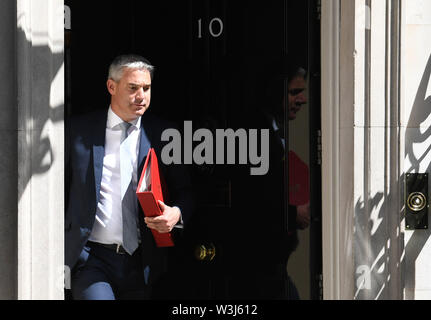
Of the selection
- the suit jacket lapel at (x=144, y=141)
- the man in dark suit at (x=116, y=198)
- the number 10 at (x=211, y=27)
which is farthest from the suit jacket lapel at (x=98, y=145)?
the number 10 at (x=211, y=27)

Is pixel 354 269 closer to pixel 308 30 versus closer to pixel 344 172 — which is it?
pixel 344 172

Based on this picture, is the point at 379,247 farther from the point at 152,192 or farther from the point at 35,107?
the point at 35,107

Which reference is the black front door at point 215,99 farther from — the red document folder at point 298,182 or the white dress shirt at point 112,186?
the white dress shirt at point 112,186

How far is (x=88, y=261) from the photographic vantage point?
627cm

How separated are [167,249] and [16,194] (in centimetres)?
158

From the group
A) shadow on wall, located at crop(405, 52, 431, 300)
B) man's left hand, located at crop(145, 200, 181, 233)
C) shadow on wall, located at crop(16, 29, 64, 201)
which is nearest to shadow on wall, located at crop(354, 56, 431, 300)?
shadow on wall, located at crop(405, 52, 431, 300)

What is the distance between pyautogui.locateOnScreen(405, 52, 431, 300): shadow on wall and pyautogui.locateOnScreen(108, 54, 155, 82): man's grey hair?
199 cm

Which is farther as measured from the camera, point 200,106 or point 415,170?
point 200,106

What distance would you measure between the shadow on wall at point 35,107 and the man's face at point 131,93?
0.97m

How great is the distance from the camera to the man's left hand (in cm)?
622

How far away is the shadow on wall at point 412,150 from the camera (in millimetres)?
5777

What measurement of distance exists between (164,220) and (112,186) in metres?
0.48

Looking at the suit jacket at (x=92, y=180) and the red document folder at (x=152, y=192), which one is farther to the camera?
the suit jacket at (x=92, y=180)

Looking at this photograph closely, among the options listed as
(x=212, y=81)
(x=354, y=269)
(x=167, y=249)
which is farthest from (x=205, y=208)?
(x=354, y=269)
